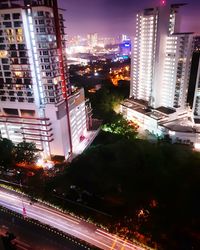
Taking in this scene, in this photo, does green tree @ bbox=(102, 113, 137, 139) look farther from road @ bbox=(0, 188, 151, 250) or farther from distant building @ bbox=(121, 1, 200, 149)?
road @ bbox=(0, 188, 151, 250)

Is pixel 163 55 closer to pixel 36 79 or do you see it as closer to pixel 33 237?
pixel 36 79

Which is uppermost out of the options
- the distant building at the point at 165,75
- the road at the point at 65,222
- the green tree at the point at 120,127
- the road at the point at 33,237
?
the distant building at the point at 165,75

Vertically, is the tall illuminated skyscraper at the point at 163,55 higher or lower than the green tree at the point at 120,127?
higher

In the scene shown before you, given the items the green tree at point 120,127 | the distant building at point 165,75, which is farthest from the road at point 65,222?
the distant building at point 165,75

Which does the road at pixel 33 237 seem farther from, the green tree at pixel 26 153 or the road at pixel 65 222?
the green tree at pixel 26 153

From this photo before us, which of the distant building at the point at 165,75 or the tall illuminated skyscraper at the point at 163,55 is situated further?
the tall illuminated skyscraper at the point at 163,55

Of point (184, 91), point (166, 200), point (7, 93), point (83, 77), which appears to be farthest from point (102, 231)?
point (83, 77)

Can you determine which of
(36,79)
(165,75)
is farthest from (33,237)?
(165,75)

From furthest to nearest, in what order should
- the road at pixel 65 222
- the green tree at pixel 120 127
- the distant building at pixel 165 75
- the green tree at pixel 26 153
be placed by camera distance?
the green tree at pixel 120 127 < the distant building at pixel 165 75 < the green tree at pixel 26 153 < the road at pixel 65 222

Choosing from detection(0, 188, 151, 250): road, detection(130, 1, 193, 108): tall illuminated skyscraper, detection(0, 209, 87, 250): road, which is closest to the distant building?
detection(130, 1, 193, 108): tall illuminated skyscraper
